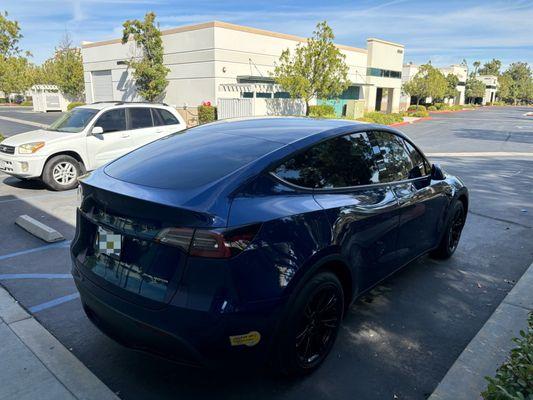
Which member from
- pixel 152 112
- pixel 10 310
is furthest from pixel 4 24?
pixel 10 310

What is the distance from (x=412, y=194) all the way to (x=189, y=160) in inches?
84.7

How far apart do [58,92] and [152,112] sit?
38.8 meters

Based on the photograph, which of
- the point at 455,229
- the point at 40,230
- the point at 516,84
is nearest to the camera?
the point at 455,229

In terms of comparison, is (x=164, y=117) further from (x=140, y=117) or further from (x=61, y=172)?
(x=61, y=172)

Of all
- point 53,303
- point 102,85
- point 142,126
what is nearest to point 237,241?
point 53,303

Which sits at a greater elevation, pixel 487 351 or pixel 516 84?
pixel 516 84

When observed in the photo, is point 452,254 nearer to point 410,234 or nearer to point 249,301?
point 410,234

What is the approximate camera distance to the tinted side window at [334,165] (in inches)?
115

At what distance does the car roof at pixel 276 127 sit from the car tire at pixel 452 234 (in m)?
2.02

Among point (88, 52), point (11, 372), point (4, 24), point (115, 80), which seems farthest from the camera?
point (88, 52)

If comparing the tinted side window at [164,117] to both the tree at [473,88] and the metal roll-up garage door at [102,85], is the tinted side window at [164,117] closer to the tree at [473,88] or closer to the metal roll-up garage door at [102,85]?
the metal roll-up garage door at [102,85]

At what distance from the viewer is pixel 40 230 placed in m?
5.57

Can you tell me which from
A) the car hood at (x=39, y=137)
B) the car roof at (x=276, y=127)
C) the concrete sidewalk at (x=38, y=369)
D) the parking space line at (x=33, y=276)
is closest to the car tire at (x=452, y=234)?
the car roof at (x=276, y=127)

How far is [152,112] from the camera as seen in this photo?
9742 mm
